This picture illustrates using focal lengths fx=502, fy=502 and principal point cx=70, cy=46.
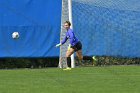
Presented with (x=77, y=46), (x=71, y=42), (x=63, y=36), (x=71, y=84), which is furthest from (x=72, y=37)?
(x=71, y=84)

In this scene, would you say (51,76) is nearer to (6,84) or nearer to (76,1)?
(6,84)

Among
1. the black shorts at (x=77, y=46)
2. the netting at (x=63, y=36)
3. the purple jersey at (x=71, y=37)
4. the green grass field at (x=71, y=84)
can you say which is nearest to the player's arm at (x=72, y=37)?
the purple jersey at (x=71, y=37)

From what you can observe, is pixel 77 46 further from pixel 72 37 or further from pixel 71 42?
pixel 72 37

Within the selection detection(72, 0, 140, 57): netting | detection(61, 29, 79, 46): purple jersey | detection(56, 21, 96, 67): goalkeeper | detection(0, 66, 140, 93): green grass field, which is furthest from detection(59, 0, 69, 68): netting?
detection(0, 66, 140, 93): green grass field

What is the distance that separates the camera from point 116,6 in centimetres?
1994

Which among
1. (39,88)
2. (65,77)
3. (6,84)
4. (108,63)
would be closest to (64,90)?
(39,88)

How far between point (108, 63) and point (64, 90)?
32.4 feet

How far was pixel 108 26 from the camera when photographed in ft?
64.5

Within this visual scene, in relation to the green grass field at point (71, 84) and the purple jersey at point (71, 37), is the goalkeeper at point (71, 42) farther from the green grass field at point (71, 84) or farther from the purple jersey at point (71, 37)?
the green grass field at point (71, 84)

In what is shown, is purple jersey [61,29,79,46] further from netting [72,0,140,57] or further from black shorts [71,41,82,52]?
netting [72,0,140,57]

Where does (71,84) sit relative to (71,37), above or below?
below

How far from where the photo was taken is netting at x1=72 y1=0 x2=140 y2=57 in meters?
19.3

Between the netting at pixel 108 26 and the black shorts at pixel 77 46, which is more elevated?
the netting at pixel 108 26

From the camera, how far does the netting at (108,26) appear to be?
19.3m
